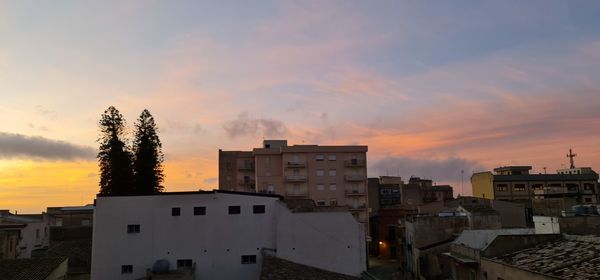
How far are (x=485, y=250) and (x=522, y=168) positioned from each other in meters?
64.7

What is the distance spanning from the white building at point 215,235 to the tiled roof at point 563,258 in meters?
10.7

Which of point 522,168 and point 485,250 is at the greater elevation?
point 522,168

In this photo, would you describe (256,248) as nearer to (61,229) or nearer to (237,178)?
(61,229)

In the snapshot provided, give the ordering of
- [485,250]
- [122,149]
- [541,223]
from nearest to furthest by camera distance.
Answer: [485,250] → [541,223] → [122,149]

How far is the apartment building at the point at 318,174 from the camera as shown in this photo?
7719 centimetres

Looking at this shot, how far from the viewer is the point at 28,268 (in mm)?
36594

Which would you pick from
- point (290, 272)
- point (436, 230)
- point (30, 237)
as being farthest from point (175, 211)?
point (30, 237)

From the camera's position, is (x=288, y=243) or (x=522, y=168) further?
(x=522, y=168)

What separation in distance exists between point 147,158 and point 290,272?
30.2 metres

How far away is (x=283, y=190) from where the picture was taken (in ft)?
255

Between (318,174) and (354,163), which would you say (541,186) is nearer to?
(354,163)

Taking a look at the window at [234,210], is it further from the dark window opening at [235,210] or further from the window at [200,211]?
the window at [200,211]

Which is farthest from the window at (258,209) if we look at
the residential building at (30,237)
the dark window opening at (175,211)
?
the residential building at (30,237)

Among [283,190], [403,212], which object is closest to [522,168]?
[403,212]
